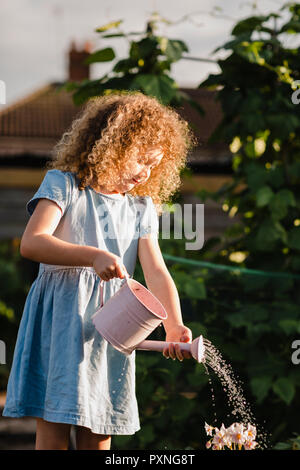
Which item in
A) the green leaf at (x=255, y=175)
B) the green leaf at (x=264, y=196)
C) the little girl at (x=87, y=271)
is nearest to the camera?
the little girl at (x=87, y=271)

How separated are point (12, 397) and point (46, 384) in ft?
0.29

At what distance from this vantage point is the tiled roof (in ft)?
24.5

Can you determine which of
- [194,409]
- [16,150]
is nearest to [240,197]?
[194,409]

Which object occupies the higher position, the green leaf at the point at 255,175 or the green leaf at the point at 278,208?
the green leaf at the point at 255,175

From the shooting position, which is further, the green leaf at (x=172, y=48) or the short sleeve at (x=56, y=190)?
the green leaf at (x=172, y=48)

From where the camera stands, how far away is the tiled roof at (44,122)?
745 centimetres

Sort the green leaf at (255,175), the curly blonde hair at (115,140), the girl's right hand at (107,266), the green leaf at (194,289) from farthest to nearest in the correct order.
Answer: the green leaf at (255,175) < the green leaf at (194,289) < the curly blonde hair at (115,140) < the girl's right hand at (107,266)

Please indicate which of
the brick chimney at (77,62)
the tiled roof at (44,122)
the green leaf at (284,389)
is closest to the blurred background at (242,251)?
the green leaf at (284,389)

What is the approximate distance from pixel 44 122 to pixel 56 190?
691cm

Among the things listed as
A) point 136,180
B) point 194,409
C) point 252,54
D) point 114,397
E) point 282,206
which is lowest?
point 194,409

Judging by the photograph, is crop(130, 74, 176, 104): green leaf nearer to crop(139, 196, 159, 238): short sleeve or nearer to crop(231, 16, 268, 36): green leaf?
crop(231, 16, 268, 36): green leaf

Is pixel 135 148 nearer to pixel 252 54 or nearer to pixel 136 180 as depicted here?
pixel 136 180

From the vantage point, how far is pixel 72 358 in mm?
1654

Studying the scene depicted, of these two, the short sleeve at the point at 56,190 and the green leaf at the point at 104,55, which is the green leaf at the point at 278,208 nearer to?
the green leaf at the point at 104,55
